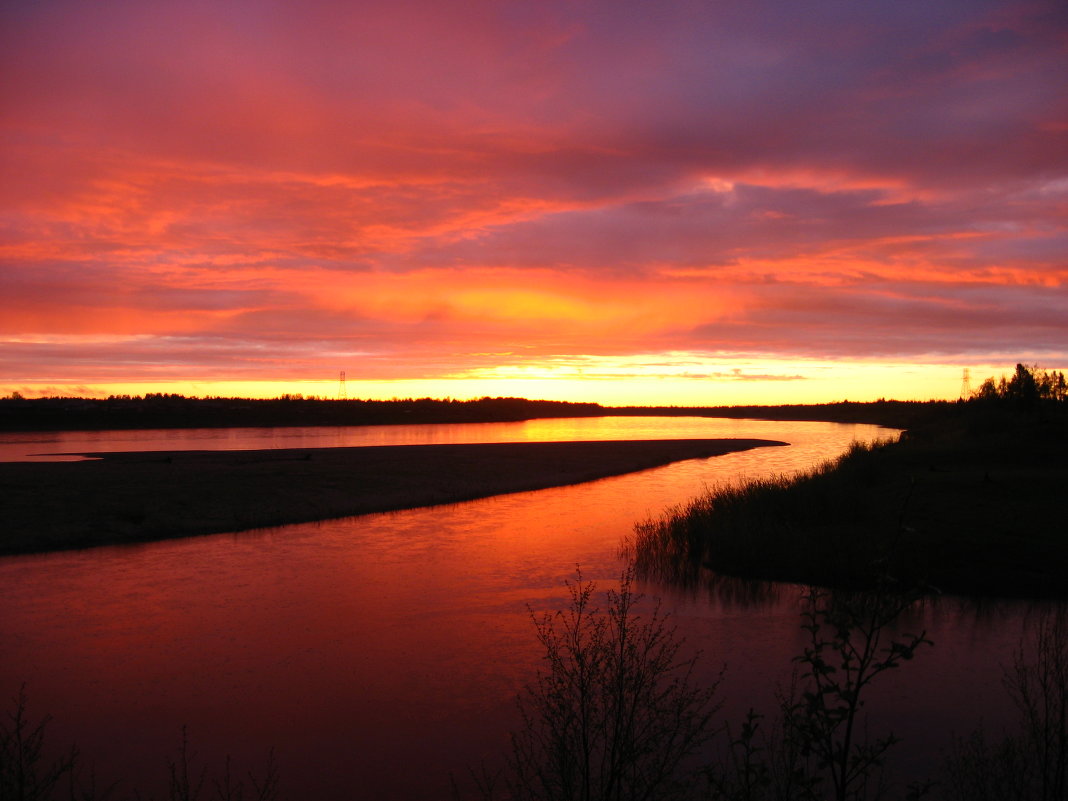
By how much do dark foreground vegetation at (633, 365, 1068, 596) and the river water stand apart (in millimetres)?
1110

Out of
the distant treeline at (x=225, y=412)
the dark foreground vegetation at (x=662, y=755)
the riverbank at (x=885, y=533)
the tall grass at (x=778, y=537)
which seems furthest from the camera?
the distant treeline at (x=225, y=412)

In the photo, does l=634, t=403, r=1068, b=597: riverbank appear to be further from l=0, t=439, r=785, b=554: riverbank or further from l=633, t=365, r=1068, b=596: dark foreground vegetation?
l=0, t=439, r=785, b=554: riverbank

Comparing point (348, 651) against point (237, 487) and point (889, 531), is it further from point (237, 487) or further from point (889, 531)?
point (237, 487)

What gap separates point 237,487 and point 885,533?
2024cm

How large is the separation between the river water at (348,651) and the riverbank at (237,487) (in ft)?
6.81

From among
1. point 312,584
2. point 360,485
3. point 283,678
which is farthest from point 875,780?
point 360,485

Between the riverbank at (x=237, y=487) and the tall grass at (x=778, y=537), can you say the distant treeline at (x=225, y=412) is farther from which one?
the tall grass at (x=778, y=537)

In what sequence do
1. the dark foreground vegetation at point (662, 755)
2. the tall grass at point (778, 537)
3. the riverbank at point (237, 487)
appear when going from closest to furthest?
the dark foreground vegetation at point (662, 755)
the tall grass at point (778, 537)
the riverbank at point (237, 487)

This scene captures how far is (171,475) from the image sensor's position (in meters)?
28.4

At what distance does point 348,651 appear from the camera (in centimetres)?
1225

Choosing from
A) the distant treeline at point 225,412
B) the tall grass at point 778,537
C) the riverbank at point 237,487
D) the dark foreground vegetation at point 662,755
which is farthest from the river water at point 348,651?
the distant treeline at point 225,412

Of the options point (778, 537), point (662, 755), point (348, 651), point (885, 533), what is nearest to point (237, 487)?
point (348, 651)

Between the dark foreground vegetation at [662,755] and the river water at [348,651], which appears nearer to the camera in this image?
the dark foreground vegetation at [662,755]

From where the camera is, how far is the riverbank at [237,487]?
71.8 feet
